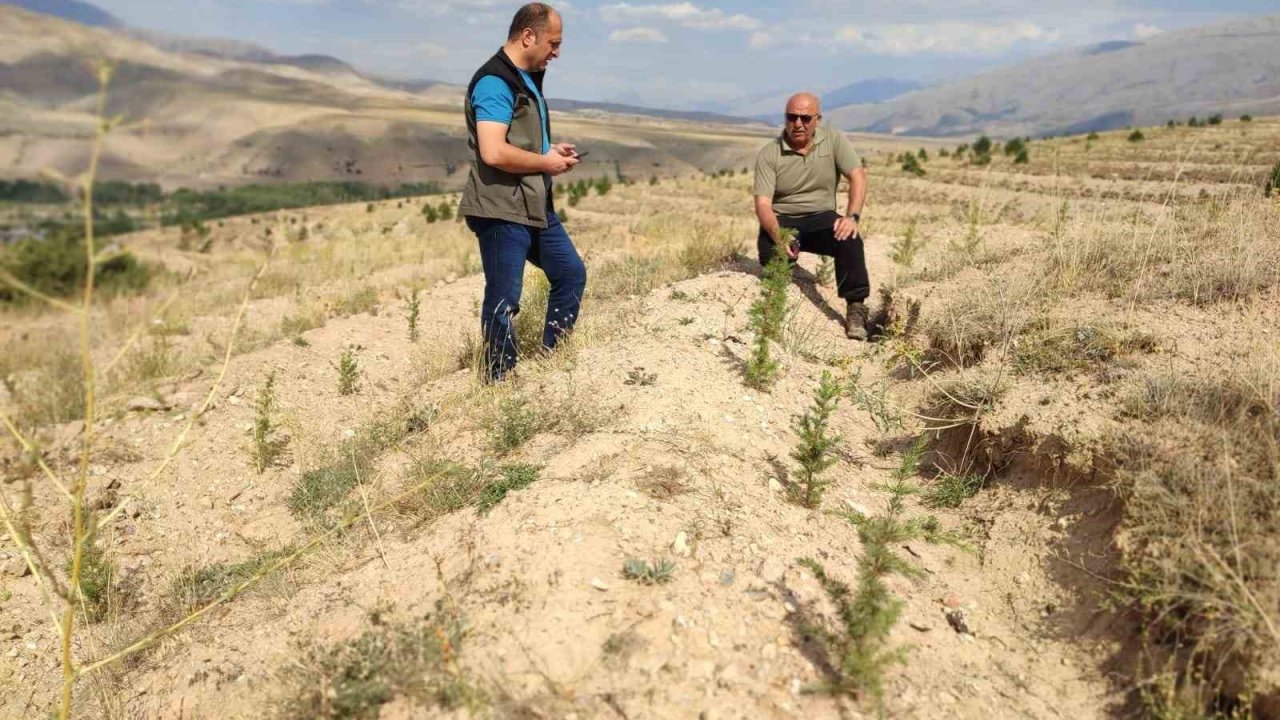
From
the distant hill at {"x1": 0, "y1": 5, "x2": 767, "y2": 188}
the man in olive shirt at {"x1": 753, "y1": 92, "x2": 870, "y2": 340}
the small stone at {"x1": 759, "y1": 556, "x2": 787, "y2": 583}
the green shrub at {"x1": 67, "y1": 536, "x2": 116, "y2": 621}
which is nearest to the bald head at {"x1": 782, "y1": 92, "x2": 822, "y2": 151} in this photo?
the man in olive shirt at {"x1": 753, "y1": 92, "x2": 870, "y2": 340}

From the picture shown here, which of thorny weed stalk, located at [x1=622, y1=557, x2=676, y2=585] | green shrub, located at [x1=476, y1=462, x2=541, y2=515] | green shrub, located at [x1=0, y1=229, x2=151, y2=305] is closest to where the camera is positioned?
thorny weed stalk, located at [x1=622, y1=557, x2=676, y2=585]

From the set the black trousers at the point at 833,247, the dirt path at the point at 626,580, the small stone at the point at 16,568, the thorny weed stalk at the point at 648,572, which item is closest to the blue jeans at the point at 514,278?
the dirt path at the point at 626,580

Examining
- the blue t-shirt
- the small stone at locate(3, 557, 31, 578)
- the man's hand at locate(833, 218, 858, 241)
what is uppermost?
the blue t-shirt

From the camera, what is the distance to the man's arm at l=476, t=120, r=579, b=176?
367 cm

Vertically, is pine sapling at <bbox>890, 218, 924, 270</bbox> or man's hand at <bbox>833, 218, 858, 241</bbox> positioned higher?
man's hand at <bbox>833, 218, 858, 241</bbox>

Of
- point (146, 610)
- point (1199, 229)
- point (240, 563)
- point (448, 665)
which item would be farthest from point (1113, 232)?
point (146, 610)

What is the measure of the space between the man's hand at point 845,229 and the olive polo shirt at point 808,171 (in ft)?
1.09

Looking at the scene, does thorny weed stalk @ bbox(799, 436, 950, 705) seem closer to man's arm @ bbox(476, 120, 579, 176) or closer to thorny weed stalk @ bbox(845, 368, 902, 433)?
thorny weed stalk @ bbox(845, 368, 902, 433)

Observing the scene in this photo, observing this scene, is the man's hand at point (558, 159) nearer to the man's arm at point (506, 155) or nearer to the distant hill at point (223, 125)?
the man's arm at point (506, 155)

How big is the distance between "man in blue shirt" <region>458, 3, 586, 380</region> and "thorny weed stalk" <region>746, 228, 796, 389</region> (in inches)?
45.7

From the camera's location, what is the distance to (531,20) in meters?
3.76

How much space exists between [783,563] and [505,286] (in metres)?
2.20

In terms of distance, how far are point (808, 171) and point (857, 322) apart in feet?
4.20

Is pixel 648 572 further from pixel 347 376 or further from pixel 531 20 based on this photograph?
pixel 347 376
